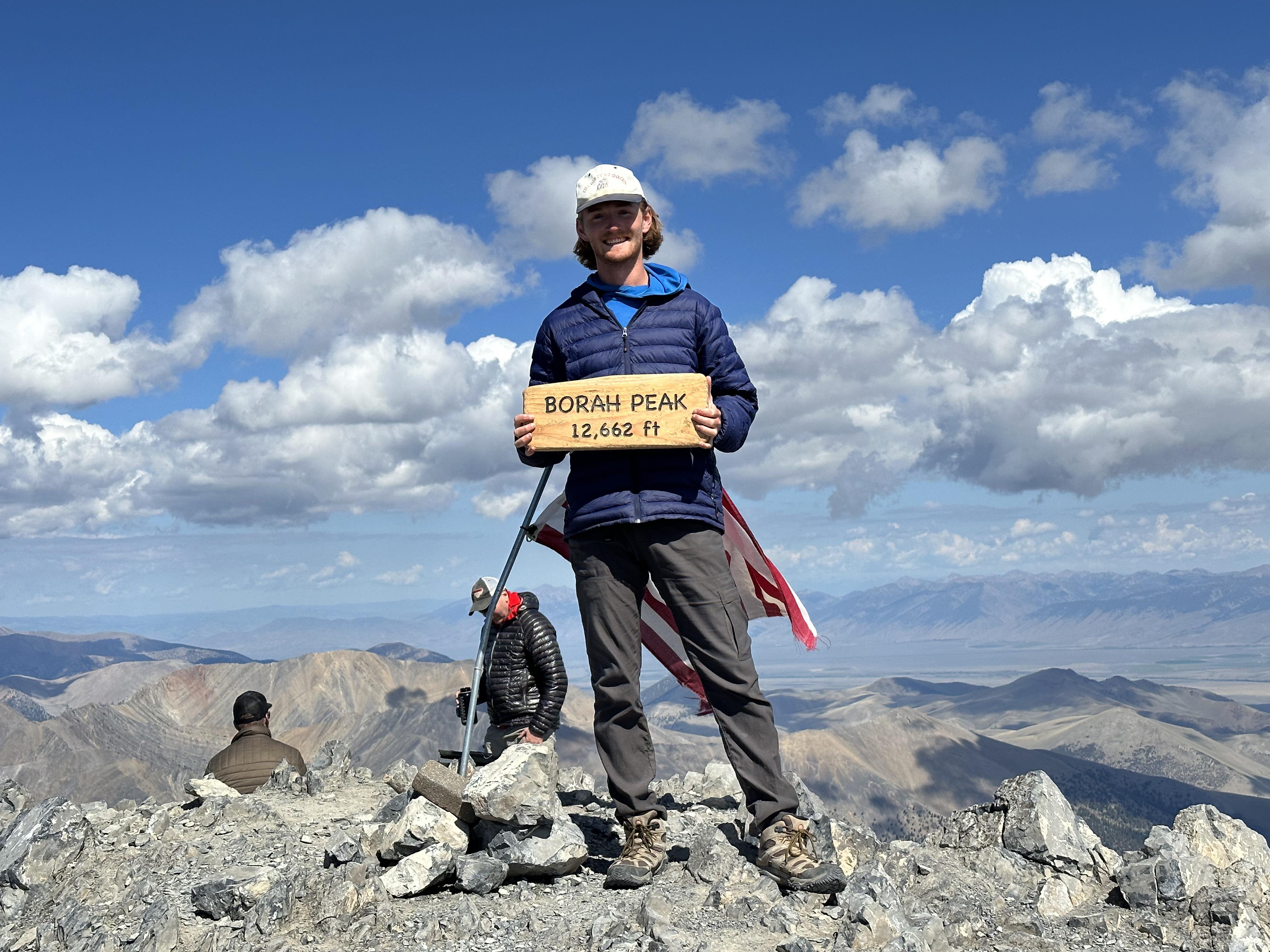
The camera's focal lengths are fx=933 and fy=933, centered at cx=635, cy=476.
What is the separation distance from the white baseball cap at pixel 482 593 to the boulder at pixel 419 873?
4.06m

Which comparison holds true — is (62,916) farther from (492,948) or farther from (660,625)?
(660,625)

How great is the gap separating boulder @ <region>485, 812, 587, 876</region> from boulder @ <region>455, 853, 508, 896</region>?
3.0 inches

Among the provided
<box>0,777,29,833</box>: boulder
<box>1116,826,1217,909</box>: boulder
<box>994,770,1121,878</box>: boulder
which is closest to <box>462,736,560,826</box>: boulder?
<box>994,770,1121,878</box>: boulder

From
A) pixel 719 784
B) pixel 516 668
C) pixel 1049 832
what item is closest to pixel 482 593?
pixel 516 668

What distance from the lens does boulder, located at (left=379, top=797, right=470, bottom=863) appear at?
725 cm

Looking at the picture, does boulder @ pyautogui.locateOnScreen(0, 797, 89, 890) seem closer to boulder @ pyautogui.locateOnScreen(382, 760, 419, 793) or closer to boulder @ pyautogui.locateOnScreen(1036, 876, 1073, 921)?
boulder @ pyautogui.locateOnScreen(382, 760, 419, 793)

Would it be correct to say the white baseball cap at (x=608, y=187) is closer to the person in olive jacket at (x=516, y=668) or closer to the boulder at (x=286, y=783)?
the person in olive jacket at (x=516, y=668)

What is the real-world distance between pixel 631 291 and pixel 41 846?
7571 millimetres

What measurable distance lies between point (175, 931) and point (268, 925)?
2.55 feet

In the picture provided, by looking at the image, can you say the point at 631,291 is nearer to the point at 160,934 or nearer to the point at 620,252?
the point at 620,252

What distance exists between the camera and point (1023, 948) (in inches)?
228

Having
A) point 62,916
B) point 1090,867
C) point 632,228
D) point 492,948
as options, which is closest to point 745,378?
point 632,228

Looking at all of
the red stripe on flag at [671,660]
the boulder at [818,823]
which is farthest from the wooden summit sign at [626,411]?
the boulder at [818,823]

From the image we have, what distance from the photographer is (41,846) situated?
28.5 ft
